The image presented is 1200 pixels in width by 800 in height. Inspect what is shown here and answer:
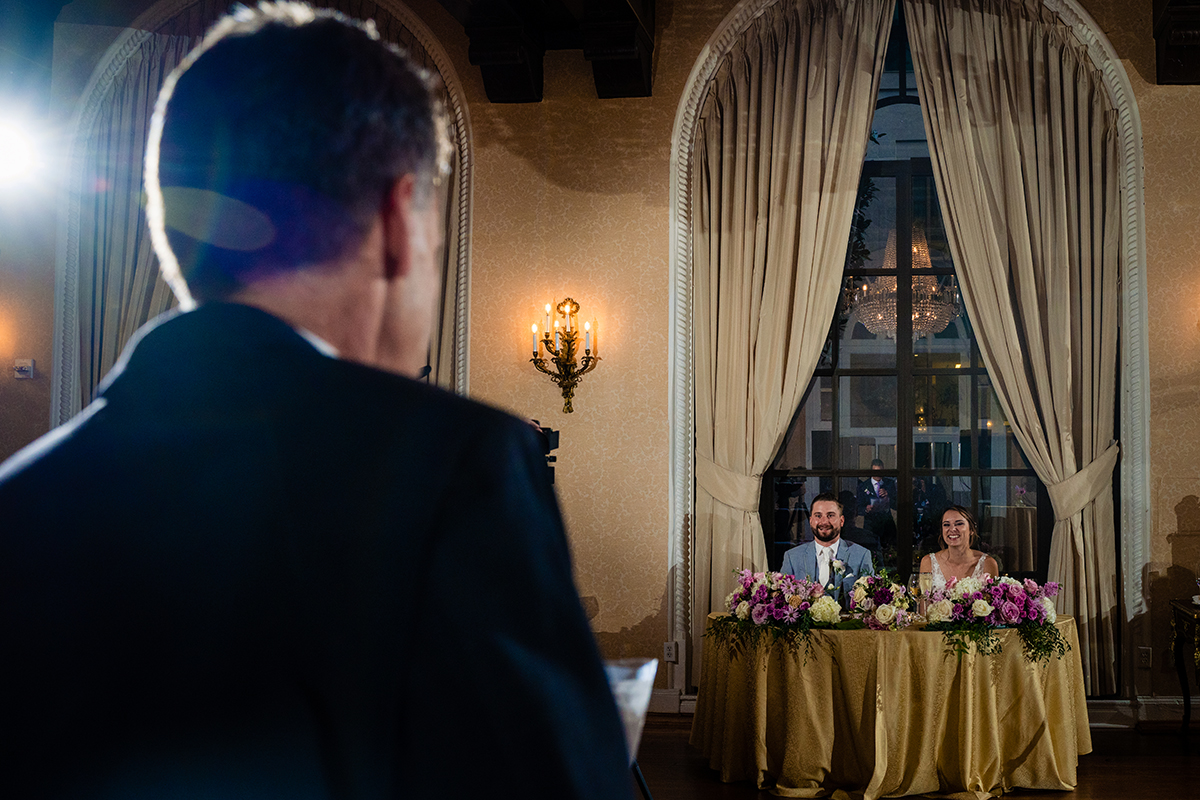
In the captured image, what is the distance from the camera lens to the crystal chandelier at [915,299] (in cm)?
632

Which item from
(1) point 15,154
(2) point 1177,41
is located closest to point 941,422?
(2) point 1177,41

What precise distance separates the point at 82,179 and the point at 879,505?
6.15 metres

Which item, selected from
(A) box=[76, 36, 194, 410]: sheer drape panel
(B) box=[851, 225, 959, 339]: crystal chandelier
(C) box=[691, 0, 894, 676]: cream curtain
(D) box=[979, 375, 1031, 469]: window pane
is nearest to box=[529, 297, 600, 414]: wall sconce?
(C) box=[691, 0, 894, 676]: cream curtain

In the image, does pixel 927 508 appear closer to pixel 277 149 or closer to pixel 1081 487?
pixel 1081 487

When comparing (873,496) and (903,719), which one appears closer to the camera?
(903,719)

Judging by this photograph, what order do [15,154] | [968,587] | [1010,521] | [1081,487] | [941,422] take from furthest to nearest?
1. [15,154]
2. [941,422]
3. [1010,521]
4. [1081,487]
5. [968,587]

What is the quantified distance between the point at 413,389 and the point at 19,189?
24.9 feet

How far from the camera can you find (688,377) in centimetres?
622

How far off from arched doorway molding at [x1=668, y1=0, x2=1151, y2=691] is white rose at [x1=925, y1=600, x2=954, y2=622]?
Result: 6.32 feet

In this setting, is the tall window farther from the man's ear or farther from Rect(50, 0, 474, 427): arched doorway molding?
the man's ear

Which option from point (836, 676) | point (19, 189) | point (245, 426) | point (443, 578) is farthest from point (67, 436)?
point (19, 189)

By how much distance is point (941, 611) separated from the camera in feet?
14.5

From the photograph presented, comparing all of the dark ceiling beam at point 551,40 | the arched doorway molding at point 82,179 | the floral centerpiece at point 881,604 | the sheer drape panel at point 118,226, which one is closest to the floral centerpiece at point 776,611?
the floral centerpiece at point 881,604

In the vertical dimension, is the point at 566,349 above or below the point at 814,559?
above
